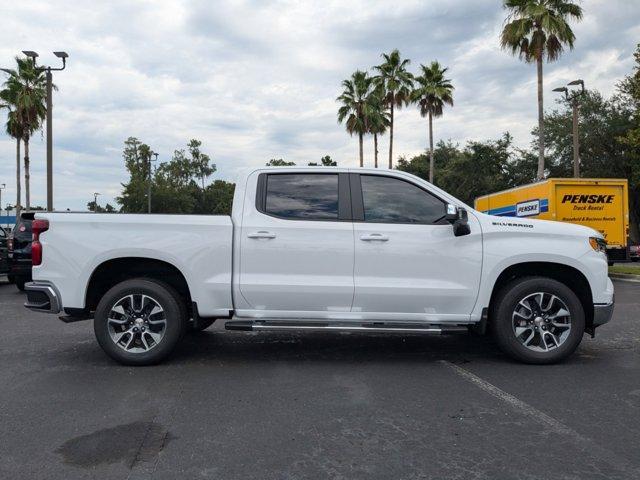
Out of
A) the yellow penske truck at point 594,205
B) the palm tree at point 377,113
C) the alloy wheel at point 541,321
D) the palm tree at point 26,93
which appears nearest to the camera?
the alloy wheel at point 541,321

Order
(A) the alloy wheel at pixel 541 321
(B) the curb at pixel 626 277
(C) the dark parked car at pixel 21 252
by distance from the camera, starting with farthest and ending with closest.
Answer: (B) the curb at pixel 626 277, (C) the dark parked car at pixel 21 252, (A) the alloy wheel at pixel 541 321

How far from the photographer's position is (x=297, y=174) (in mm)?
5703

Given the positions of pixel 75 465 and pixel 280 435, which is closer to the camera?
pixel 75 465

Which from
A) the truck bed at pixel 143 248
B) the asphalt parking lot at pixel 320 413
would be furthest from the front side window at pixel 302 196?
the asphalt parking lot at pixel 320 413

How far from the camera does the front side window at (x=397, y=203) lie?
5441mm

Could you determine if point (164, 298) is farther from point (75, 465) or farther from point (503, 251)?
point (503, 251)

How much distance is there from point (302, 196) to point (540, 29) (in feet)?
69.9

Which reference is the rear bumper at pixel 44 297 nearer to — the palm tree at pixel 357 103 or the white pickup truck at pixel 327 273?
the white pickup truck at pixel 327 273

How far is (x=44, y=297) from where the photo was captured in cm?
536

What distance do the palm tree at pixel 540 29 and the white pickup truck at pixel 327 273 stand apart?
18806 mm

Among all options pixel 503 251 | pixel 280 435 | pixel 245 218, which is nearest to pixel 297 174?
pixel 245 218

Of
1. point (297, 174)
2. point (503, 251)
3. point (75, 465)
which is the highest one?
point (297, 174)

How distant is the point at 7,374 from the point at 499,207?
17562 millimetres

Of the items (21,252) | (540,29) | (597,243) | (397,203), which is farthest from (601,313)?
(540,29)
